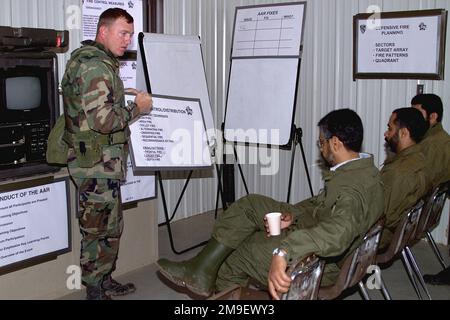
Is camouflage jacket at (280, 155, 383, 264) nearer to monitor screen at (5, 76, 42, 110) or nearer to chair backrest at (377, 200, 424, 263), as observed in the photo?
chair backrest at (377, 200, 424, 263)

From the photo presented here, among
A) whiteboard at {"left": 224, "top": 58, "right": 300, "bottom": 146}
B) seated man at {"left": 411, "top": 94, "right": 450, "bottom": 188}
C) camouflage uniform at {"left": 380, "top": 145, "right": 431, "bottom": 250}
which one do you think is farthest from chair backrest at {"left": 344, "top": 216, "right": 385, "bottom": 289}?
whiteboard at {"left": 224, "top": 58, "right": 300, "bottom": 146}

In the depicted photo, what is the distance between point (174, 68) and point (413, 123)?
172cm

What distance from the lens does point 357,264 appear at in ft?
7.73

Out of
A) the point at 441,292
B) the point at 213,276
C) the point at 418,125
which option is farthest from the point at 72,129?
the point at 441,292

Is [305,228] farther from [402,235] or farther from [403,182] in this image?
[403,182]

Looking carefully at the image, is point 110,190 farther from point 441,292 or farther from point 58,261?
point 441,292

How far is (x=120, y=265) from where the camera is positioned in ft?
12.4

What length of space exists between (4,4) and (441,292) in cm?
322

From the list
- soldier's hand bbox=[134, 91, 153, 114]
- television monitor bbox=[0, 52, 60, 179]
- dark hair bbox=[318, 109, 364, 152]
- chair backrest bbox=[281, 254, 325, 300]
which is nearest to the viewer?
chair backrest bbox=[281, 254, 325, 300]

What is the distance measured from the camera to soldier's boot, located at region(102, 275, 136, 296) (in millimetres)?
3432

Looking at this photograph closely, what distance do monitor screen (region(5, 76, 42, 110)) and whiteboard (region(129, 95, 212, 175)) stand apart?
0.58m

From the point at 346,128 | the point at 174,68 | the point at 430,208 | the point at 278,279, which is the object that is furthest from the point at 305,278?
the point at 174,68

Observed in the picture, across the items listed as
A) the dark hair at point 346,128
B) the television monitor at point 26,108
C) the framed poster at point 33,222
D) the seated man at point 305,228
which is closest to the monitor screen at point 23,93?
the television monitor at point 26,108

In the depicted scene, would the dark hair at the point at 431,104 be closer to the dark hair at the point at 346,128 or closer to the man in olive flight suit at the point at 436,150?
the man in olive flight suit at the point at 436,150
